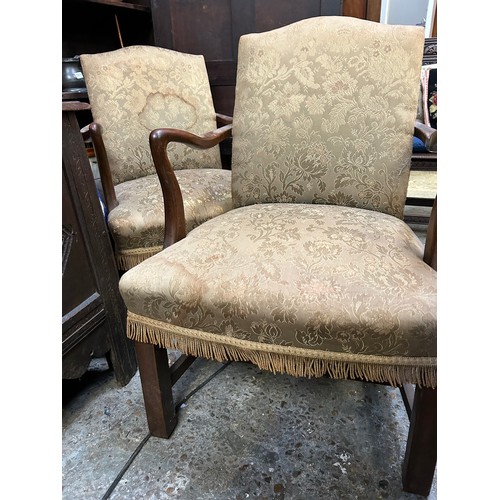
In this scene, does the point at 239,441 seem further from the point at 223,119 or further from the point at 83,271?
the point at 223,119

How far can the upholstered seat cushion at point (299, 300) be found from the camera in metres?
0.70

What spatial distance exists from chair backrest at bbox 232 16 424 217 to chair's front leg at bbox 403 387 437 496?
0.52 metres

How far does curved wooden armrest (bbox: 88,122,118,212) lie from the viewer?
4.85 feet

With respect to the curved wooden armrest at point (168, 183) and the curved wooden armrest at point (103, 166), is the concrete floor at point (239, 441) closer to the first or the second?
the curved wooden armrest at point (168, 183)

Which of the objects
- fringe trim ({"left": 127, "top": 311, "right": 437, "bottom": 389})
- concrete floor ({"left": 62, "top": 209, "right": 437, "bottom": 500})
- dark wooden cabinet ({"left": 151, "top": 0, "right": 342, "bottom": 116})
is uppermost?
dark wooden cabinet ({"left": 151, "top": 0, "right": 342, "bottom": 116})

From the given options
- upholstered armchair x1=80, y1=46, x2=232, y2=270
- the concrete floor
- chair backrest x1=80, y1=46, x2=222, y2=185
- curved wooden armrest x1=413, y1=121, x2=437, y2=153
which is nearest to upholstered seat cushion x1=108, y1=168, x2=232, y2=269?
upholstered armchair x1=80, y1=46, x2=232, y2=270

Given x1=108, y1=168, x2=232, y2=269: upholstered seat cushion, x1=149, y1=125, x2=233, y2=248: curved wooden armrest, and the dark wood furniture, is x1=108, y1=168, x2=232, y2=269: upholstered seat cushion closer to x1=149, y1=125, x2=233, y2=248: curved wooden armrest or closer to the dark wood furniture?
the dark wood furniture

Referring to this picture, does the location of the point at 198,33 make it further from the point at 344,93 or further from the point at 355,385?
the point at 355,385

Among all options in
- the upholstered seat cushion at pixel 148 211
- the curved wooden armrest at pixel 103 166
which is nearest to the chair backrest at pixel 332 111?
the upholstered seat cushion at pixel 148 211

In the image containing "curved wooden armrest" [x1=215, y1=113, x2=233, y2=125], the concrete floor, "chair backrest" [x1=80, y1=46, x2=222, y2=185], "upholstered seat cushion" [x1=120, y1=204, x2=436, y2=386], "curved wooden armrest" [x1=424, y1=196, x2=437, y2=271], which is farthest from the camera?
"curved wooden armrest" [x1=215, y1=113, x2=233, y2=125]

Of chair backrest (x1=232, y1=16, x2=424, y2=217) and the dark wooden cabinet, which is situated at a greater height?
the dark wooden cabinet

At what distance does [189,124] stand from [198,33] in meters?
0.82

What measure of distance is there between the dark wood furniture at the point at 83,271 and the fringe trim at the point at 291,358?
0.83 feet

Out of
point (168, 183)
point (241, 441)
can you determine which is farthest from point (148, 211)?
point (241, 441)
